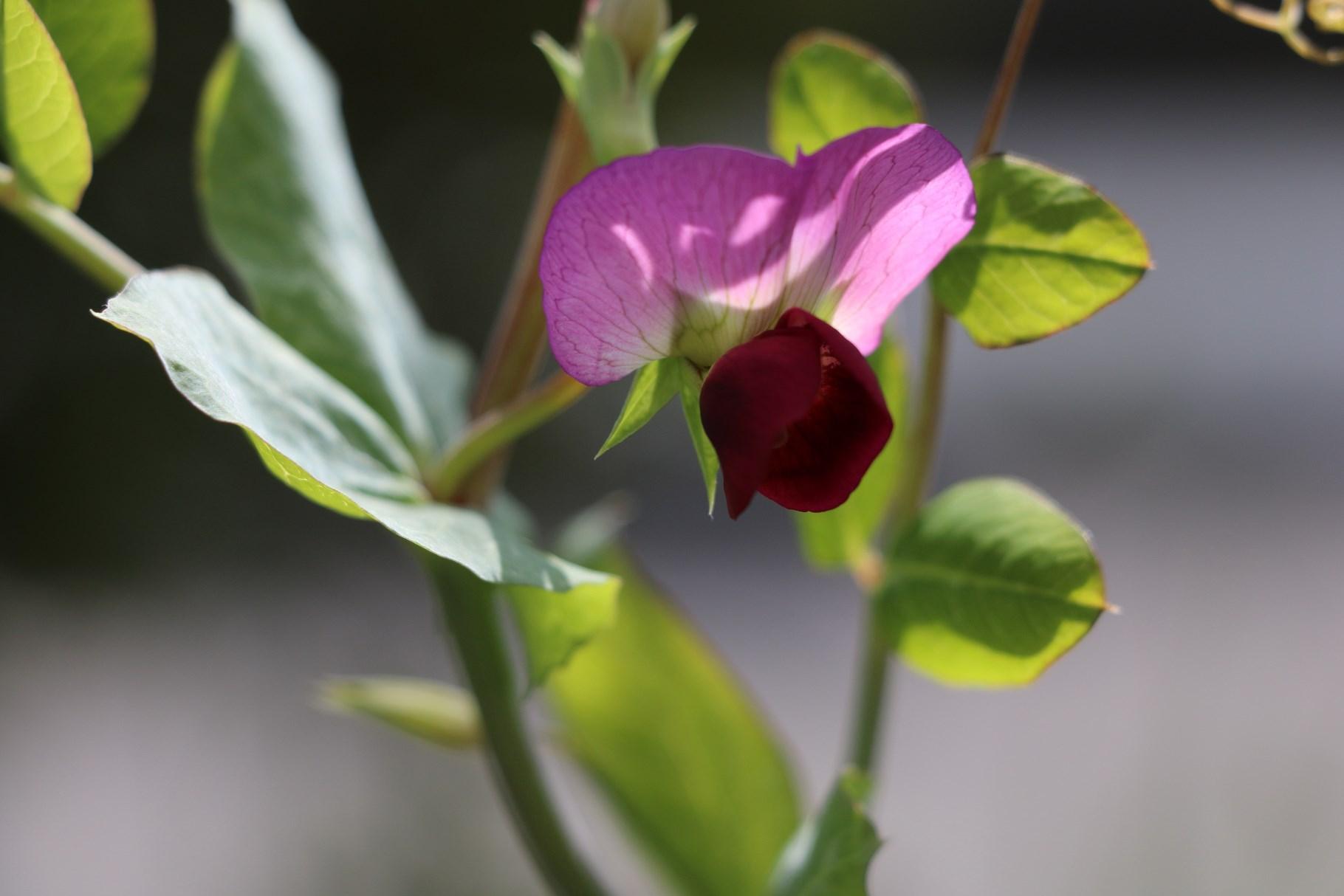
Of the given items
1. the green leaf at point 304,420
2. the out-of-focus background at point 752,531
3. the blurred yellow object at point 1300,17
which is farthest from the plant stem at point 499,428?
the out-of-focus background at point 752,531

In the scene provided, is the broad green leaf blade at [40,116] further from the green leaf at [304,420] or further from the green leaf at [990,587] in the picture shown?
the green leaf at [990,587]

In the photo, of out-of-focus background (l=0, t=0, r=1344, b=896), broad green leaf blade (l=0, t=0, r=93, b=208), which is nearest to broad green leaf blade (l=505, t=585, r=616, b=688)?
broad green leaf blade (l=0, t=0, r=93, b=208)

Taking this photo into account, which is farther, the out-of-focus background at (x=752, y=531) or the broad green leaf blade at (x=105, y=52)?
the out-of-focus background at (x=752, y=531)

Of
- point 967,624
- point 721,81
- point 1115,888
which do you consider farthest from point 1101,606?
point 721,81

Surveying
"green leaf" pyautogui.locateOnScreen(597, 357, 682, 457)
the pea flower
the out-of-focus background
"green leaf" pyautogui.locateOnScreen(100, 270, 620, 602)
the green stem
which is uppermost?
the pea flower

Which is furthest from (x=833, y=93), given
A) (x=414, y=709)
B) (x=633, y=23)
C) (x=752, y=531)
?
(x=752, y=531)

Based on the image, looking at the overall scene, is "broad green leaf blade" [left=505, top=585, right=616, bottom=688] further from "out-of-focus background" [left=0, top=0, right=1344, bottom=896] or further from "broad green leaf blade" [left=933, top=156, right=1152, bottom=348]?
"out-of-focus background" [left=0, top=0, right=1344, bottom=896]
